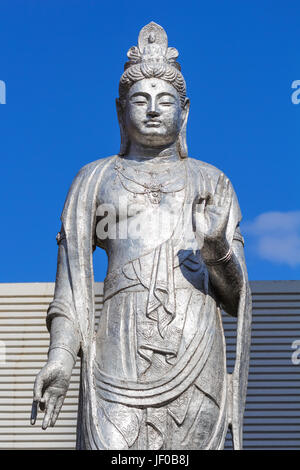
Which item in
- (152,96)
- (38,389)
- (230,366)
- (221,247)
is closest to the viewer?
(38,389)

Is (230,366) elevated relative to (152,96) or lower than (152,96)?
lower

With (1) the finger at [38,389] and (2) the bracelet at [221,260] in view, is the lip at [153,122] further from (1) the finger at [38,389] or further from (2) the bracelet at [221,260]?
(1) the finger at [38,389]

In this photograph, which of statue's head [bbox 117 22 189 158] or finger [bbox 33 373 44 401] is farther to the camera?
statue's head [bbox 117 22 189 158]

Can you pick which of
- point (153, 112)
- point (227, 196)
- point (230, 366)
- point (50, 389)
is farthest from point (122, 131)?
point (230, 366)

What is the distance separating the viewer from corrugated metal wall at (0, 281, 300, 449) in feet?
39.0

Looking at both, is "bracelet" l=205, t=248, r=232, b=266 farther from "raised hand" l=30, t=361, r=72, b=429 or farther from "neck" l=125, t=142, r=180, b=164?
"raised hand" l=30, t=361, r=72, b=429

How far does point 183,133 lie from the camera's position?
9359 millimetres

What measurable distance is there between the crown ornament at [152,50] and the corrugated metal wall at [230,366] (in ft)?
11.3

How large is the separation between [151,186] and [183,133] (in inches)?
23.2

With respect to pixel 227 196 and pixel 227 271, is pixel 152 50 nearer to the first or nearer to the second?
pixel 227 196

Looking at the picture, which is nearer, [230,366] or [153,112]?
[153,112]

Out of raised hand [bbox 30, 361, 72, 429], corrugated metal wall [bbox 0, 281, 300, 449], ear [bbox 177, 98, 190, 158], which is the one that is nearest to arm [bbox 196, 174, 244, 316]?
ear [bbox 177, 98, 190, 158]

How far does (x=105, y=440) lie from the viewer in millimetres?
8250

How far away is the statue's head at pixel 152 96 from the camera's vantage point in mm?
9055
